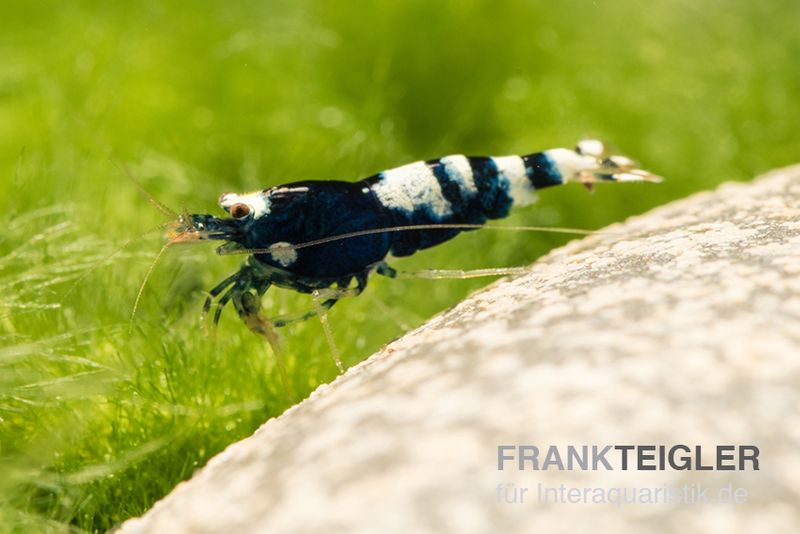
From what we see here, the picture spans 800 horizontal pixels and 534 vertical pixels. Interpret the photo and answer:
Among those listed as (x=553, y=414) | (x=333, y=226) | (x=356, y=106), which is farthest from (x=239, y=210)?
(x=356, y=106)

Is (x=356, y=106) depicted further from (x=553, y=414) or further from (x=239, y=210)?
(x=553, y=414)

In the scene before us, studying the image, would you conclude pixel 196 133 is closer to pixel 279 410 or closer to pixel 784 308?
pixel 279 410

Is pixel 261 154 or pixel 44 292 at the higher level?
pixel 261 154

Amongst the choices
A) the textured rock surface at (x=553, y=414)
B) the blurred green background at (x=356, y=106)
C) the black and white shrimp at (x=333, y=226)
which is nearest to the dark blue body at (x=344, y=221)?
the black and white shrimp at (x=333, y=226)

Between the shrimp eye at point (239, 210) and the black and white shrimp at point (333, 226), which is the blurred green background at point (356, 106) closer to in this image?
the black and white shrimp at point (333, 226)

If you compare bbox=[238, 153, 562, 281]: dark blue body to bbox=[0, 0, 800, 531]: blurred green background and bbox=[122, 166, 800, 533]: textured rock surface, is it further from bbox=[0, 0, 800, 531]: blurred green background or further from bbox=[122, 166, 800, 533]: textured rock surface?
bbox=[122, 166, 800, 533]: textured rock surface

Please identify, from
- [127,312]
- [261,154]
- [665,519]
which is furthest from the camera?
[261,154]

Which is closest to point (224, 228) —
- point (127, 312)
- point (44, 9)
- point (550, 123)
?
point (127, 312)

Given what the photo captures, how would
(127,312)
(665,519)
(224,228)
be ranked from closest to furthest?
(665,519) < (224,228) < (127,312)
